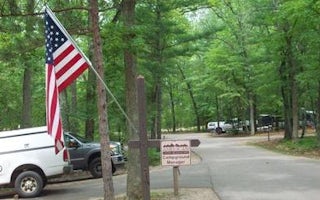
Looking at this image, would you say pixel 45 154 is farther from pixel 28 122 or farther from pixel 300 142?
pixel 300 142

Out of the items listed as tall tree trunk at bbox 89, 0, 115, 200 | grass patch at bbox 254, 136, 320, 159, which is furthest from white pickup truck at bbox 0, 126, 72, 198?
grass patch at bbox 254, 136, 320, 159

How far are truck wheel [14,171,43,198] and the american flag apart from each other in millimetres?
7058

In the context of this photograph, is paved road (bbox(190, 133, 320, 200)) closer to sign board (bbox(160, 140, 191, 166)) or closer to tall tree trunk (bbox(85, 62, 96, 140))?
sign board (bbox(160, 140, 191, 166))

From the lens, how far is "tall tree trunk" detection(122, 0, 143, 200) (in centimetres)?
1245

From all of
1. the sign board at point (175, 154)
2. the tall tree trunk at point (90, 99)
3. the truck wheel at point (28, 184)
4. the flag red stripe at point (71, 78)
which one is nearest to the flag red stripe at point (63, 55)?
the flag red stripe at point (71, 78)

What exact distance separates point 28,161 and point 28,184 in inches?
26.2

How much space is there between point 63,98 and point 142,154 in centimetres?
1879

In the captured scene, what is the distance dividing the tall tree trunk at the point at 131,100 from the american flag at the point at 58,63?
2966 millimetres

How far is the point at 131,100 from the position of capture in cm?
1283

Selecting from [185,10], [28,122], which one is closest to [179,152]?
[28,122]

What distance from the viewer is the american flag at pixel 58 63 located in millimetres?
8953

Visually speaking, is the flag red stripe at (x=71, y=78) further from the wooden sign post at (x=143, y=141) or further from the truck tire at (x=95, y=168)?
the truck tire at (x=95, y=168)

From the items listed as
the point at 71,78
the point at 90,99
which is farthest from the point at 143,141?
the point at 90,99

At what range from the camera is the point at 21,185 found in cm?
1588
